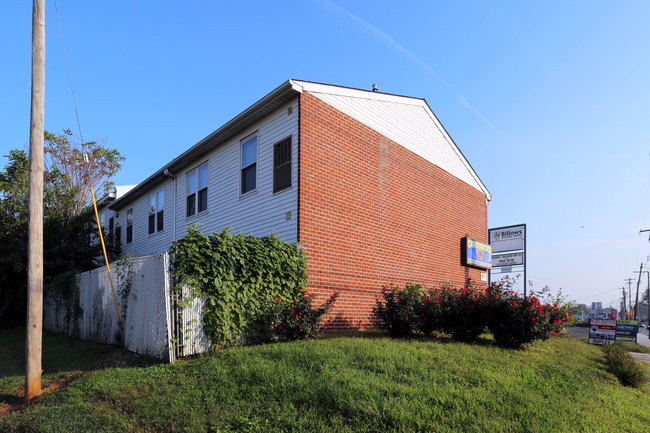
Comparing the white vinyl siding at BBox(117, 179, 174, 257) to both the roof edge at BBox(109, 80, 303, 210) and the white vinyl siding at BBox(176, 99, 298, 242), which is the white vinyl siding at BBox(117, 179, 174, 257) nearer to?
the roof edge at BBox(109, 80, 303, 210)

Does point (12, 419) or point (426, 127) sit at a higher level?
point (426, 127)

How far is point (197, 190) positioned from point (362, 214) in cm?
598

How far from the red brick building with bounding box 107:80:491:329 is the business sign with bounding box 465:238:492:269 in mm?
469

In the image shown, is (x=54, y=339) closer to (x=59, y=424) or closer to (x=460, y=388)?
(x=59, y=424)

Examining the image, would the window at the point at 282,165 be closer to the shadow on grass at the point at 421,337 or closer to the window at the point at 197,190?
the shadow on grass at the point at 421,337

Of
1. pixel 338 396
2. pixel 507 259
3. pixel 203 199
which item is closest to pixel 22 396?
pixel 338 396

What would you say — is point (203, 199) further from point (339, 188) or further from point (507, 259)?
point (507, 259)

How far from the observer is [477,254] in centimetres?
1808

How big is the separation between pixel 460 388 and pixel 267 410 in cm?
240

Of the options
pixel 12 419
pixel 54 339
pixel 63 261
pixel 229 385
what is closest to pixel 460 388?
pixel 229 385

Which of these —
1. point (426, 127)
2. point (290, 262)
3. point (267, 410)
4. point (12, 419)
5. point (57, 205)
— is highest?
point (426, 127)

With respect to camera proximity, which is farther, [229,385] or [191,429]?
[229,385]

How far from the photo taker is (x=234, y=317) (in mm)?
8438

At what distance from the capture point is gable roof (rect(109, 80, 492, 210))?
11594mm
